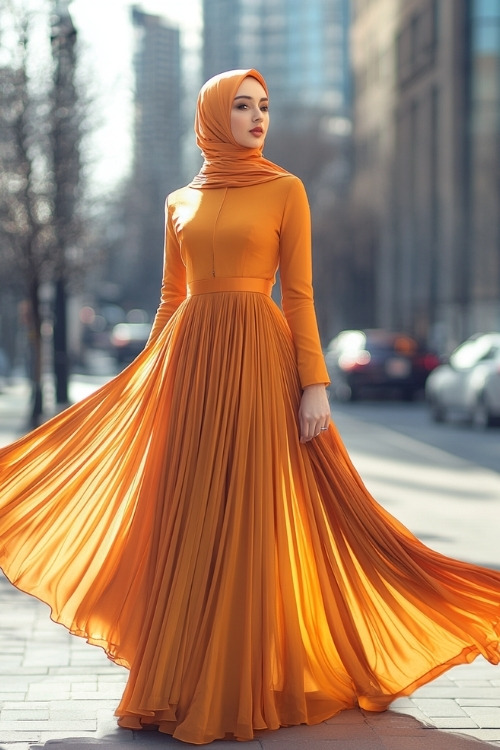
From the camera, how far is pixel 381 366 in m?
28.8

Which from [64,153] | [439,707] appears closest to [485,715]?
[439,707]

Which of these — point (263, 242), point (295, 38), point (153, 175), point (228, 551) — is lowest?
point (228, 551)

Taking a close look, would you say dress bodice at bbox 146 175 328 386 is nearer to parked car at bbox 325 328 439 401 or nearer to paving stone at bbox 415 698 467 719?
paving stone at bbox 415 698 467 719

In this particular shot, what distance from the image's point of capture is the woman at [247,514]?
13.9ft

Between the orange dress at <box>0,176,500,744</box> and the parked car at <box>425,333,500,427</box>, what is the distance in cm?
1592

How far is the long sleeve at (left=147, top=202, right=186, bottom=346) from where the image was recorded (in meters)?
4.65

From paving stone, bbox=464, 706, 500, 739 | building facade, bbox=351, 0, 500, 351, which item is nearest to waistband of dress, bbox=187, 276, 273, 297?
paving stone, bbox=464, 706, 500, 739

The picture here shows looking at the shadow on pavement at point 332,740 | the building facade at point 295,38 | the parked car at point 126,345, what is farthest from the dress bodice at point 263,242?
the building facade at point 295,38

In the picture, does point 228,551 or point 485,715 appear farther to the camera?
point 485,715

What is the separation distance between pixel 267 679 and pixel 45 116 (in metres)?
16.3

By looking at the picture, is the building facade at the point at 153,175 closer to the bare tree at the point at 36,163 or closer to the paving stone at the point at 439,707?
the bare tree at the point at 36,163

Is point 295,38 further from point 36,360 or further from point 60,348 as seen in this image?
point 36,360

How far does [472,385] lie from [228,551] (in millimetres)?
17275

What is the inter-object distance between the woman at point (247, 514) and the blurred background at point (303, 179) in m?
13.9
